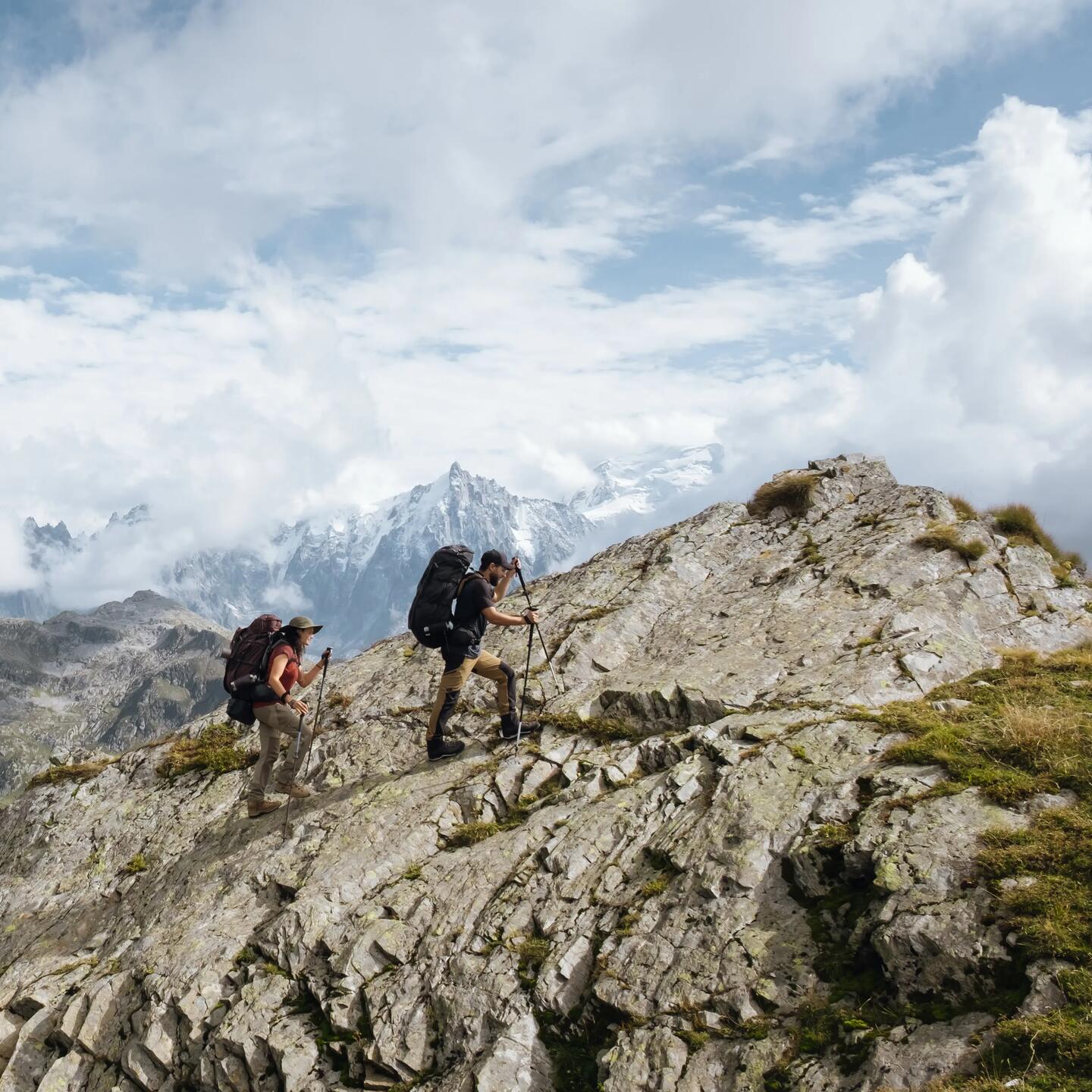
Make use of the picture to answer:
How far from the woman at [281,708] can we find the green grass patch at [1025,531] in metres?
20.2

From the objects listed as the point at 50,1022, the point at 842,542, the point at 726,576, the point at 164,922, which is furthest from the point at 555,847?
the point at 842,542

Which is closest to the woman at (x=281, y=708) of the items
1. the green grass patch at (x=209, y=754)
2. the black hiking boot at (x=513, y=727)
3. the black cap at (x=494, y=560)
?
the green grass patch at (x=209, y=754)

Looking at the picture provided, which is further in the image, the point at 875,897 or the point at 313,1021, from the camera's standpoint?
the point at 313,1021

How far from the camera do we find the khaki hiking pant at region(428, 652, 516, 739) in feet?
55.7

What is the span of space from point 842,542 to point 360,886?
1658 centimetres

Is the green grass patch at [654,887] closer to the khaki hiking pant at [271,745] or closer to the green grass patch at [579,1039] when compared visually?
the green grass patch at [579,1039]

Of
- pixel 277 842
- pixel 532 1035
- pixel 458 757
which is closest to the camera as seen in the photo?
pixel 532 1035

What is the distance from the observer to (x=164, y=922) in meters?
15.1

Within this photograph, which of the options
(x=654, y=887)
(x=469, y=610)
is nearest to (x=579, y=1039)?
(x=654, y=887)

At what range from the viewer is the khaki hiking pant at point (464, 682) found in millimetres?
16969

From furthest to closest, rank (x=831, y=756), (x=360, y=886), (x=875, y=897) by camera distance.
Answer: (x=360, y=886) → (x=831, y=756) → (x=875, y=897)

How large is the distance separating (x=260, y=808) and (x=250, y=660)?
11.4 feet

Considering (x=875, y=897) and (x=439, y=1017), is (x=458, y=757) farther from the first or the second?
(x=875, y=897)

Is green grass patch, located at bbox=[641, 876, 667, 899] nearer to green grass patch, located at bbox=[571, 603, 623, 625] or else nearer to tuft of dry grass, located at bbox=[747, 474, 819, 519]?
green grass patch, located at bbox=[571, 603, 623, 625]
